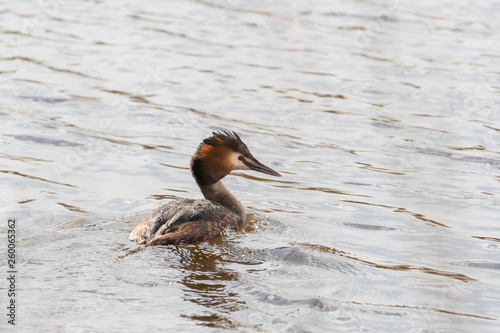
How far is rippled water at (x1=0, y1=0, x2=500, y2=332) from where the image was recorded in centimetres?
596

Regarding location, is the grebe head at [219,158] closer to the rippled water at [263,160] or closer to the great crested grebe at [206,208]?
the great crested grebe at [206,208]

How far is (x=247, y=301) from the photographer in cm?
595

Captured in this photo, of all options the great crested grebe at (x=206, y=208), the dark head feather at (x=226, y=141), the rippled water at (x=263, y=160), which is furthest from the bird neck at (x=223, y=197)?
the dark head feather at (x=226, y=141)

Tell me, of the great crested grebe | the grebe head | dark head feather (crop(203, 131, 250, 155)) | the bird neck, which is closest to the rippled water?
the great crested grebe

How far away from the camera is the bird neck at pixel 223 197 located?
8.12m

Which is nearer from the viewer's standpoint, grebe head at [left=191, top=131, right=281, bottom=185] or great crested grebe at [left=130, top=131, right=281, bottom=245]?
great crested grebe at [left=130, top=131, right=281, bottom=245]

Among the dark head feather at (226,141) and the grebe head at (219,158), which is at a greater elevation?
the dark head feather at (226,141)

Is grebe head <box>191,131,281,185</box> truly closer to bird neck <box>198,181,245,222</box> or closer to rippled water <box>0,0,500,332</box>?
bird neck <box>198,181,245,222</box>

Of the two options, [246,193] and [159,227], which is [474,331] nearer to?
[159,227]

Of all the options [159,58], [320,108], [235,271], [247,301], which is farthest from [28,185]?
[159,58]

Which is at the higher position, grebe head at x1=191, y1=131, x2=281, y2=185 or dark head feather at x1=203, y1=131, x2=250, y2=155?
dark head feather at x1=203, y1=131, x2=250, y2=155

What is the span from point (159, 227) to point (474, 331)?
2901 millimetres

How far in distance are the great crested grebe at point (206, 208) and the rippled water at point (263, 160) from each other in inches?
6.6

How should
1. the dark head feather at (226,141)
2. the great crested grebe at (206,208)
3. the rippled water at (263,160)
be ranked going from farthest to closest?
1. the dark head feather at (226,141)
2. the great crested grebe at (206,208)
3. the rippled water at (263,160)
